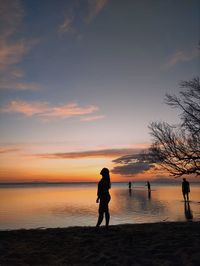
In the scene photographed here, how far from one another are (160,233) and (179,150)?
13.7 feet

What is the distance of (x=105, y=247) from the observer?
1009cm

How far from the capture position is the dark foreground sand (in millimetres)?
8602

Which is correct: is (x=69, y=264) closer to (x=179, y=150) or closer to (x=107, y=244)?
(x=107, y=244)

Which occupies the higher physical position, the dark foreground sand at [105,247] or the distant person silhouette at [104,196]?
the distant person silhouette at [104,196]

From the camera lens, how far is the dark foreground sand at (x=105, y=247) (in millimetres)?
8602

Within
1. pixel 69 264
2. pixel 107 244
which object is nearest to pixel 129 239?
pixel 107 244

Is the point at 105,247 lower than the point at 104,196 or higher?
lower

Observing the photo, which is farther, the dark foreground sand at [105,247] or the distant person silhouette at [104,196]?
the distant person silhouette at [104,196]

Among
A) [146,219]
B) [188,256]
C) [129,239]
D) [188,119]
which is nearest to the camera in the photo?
[188,256]

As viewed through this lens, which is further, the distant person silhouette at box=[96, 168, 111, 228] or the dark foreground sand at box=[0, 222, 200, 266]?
the distant person silhouette at box=[96, 168, 111, 228]

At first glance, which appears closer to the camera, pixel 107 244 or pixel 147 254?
pixel 147 254

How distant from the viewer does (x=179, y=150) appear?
14.7m

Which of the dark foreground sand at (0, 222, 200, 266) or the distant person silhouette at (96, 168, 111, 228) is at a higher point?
the distant person silhouette at (96, 168, 111, 228)

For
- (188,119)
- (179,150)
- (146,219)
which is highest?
(188,119)
